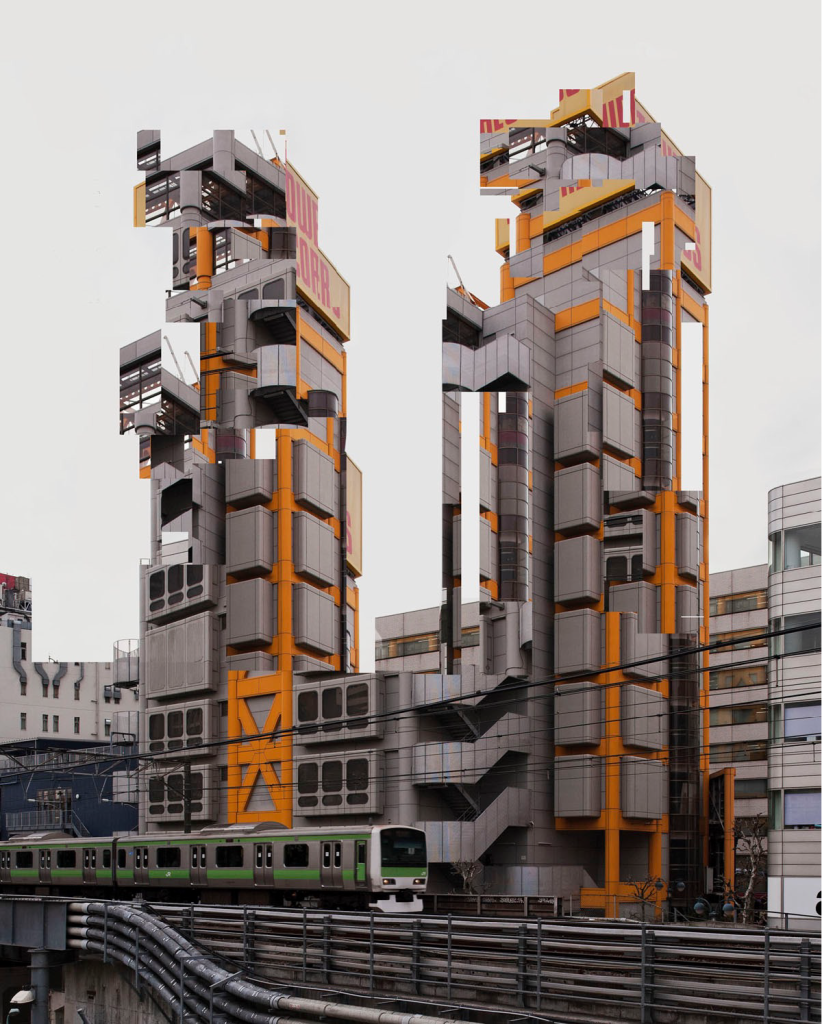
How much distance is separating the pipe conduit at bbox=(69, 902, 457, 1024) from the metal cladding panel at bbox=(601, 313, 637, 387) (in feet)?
146

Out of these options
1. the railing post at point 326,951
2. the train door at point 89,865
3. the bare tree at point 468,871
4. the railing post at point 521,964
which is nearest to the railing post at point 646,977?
the railing post at point 521,964

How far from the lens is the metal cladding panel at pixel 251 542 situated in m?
73.2

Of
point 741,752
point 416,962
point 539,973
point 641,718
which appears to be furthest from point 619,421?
point 539,973

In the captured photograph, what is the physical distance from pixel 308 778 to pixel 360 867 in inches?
1018

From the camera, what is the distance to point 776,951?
19359 mm

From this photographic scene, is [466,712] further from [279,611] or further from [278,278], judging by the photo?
[278,278]

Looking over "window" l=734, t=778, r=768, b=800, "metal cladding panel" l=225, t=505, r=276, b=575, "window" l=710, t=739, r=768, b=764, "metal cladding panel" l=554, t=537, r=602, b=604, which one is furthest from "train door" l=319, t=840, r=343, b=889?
"window" l=734, t=778, r=768, b=800

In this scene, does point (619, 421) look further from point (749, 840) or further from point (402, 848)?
point (402, 848)

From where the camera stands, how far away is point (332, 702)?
226ft

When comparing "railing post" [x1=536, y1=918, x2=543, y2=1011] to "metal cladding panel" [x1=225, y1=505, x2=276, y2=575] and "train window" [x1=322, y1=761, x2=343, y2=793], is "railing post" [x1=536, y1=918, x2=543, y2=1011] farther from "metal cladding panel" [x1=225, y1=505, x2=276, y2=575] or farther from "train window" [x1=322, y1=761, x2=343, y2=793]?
"metal cladding panel" [x1=225, y1=505, x2=276, y2=575]

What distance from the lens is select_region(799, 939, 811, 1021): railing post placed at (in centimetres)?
1841

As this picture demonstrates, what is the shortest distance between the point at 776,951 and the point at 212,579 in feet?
189

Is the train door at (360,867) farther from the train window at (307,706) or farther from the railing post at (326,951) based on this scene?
the train window at (307,706)

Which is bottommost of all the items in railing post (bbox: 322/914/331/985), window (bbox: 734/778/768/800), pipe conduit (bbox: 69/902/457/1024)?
window (bbox: 734/778/768/800)
